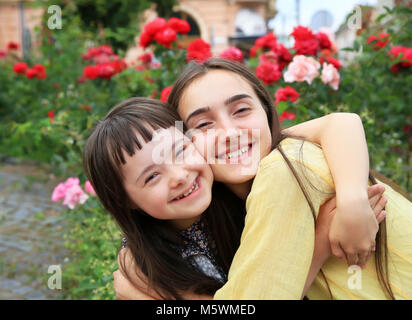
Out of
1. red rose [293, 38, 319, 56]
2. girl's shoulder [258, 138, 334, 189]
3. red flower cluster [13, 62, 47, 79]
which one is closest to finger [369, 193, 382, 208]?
girl's shoulder [258, 138, 334, 189]

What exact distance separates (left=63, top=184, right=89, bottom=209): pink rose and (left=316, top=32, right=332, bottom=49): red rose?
5.72ft

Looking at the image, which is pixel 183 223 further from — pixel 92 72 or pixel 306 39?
pixel 92 72

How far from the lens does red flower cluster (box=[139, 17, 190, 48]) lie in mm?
Result: 3070

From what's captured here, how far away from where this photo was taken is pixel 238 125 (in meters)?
1.38

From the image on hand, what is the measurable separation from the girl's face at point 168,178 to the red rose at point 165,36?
72.2 inches

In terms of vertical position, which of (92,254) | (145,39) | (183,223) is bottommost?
(92,254)

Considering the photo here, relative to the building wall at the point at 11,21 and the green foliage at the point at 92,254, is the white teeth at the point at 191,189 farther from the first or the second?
the building wall at the point at 11,21

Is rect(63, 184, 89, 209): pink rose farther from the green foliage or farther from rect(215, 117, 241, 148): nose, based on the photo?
rect(215, 117, 241, 148): nose

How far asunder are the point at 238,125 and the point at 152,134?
28 cm

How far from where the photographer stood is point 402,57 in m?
2.84

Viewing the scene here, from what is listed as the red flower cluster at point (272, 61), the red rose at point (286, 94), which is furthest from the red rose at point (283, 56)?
the red rose at point (286, 94)

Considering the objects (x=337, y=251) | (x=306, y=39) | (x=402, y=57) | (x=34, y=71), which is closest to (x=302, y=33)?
(x=306, y=39)

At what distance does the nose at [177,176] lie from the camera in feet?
4.38

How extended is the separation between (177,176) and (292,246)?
44 cm
